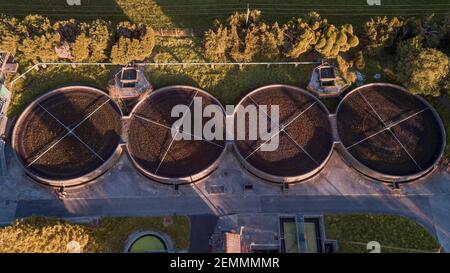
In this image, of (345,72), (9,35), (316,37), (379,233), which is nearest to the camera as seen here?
(379,233)

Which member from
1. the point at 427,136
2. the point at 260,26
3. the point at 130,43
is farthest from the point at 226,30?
the point at 427,136

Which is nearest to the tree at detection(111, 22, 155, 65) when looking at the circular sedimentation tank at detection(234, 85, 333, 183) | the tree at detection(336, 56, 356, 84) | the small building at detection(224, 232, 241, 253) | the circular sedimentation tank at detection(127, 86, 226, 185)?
the circular sedimentation tank at detection(127, 86, 226, 185)

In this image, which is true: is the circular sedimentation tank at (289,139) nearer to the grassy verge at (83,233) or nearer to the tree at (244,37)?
the tree at (244,37)

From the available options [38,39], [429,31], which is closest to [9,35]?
[38,39]

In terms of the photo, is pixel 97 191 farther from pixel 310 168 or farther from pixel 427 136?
pixel 427 136

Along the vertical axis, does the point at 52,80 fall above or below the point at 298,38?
below

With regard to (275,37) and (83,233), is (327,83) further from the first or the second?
(83,233)

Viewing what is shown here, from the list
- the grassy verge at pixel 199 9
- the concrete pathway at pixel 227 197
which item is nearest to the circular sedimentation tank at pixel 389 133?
the concrete pathway at pixel 227 197
